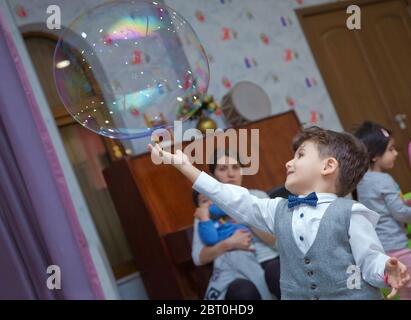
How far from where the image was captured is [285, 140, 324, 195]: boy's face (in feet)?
3.61

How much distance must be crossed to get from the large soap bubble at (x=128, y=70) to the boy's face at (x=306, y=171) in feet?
1.04

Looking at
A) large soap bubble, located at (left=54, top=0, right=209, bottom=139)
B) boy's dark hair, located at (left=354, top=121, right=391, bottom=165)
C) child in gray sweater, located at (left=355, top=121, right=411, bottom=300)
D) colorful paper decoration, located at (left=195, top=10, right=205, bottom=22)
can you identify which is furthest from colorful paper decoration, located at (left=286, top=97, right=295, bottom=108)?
large soap bubble, located at (left=54, top=0, right=209, bottom=139)

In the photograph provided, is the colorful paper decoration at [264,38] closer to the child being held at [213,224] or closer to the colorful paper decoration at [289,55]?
the colorful paper decoration at [289,55]

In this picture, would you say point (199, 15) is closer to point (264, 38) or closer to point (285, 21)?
point (264, 38)

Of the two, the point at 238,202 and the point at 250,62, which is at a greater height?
the point at 250,62

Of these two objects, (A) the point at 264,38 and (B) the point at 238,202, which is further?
(A) the point at 264,38

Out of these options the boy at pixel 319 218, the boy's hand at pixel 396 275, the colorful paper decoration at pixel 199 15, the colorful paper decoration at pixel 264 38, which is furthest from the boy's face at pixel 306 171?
the colorful paper decoration at pixel 264 38

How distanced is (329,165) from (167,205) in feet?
5.32

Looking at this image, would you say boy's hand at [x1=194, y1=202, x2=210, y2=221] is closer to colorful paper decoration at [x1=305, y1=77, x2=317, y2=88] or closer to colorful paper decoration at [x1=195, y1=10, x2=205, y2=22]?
colorful paper decoration at [x1=195, y1=10, x2=205, y2=22]

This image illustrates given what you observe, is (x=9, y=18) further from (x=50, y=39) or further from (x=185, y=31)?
(x=185, y=31)

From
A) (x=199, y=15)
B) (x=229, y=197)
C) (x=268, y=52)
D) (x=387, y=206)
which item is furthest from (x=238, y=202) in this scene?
(x=268, y=52)

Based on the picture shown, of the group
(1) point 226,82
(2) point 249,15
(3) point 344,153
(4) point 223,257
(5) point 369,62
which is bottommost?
(4) point 223,257

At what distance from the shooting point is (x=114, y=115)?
1299 millimetres

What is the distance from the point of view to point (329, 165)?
1094 millimetres
